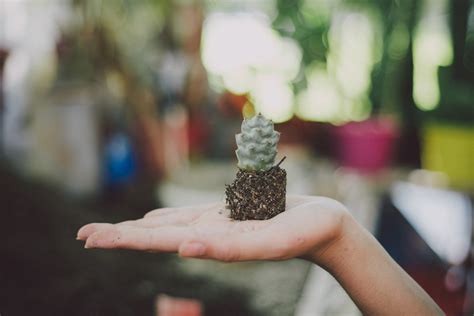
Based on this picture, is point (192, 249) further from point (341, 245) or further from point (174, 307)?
point (174, 307)

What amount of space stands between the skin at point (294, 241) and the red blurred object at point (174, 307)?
0.44m

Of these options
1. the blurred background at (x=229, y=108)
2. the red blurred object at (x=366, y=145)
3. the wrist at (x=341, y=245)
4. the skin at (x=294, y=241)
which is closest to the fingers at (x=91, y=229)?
the skin at (x=294, y=241)

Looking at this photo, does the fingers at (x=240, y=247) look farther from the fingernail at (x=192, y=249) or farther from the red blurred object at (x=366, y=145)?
the red blurred object at (x=366, y=145)

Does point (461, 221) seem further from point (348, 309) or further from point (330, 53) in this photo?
point (330, 53)

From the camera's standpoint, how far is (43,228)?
96.1 inches

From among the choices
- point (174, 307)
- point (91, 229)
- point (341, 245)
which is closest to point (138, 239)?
point (91, 229)

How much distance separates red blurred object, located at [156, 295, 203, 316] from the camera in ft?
5.29

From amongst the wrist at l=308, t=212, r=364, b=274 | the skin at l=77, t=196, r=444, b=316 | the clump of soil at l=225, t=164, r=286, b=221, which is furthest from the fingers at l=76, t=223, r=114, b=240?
the wrist at l=308, t=212, r=364, b=274

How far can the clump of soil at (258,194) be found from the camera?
1.24 meters

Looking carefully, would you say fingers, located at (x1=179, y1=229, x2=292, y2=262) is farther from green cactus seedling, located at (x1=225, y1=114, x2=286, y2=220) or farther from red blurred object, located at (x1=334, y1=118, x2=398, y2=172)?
red blurred object, located at (x1=334, y1=118, x2=398, y2=172)

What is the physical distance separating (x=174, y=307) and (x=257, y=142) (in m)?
0.69

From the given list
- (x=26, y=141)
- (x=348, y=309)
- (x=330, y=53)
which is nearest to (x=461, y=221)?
(x=348, y=309)

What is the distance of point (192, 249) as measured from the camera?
3.42 feet

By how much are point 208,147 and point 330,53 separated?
128 centimetres
